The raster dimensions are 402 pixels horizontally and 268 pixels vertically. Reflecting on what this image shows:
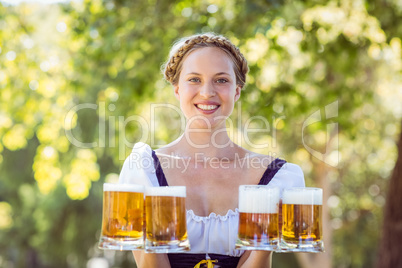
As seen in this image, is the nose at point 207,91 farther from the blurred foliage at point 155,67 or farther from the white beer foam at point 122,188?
the blurred foliage at point 155,67

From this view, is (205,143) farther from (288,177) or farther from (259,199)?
(259,199)

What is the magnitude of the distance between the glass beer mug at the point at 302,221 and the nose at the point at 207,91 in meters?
0.64

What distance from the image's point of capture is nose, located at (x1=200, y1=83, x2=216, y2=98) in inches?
95.0

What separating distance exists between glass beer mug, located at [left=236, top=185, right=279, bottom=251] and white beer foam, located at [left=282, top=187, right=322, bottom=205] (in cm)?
6

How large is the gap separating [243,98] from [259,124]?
1209 mm

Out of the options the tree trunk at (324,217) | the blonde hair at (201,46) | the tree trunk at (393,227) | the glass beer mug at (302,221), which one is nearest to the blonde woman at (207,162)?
the blonde hair at (201,46)

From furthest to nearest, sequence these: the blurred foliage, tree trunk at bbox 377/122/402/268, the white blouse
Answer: the blurred foliage → tree trunk at bbox 377/122/402/268 → the white blouse

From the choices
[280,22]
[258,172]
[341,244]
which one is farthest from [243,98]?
[341,244]

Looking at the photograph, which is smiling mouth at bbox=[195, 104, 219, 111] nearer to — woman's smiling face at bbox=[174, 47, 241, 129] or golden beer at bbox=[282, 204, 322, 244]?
woman's smiling face at bbox=[174, 47, 241, 129]

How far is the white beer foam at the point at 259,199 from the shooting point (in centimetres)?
197

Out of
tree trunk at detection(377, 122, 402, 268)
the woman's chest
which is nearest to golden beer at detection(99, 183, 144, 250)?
the woman's chest

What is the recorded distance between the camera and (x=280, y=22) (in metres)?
5.74

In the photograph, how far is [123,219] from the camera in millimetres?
1919

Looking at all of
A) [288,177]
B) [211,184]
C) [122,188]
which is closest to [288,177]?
[288,177]
